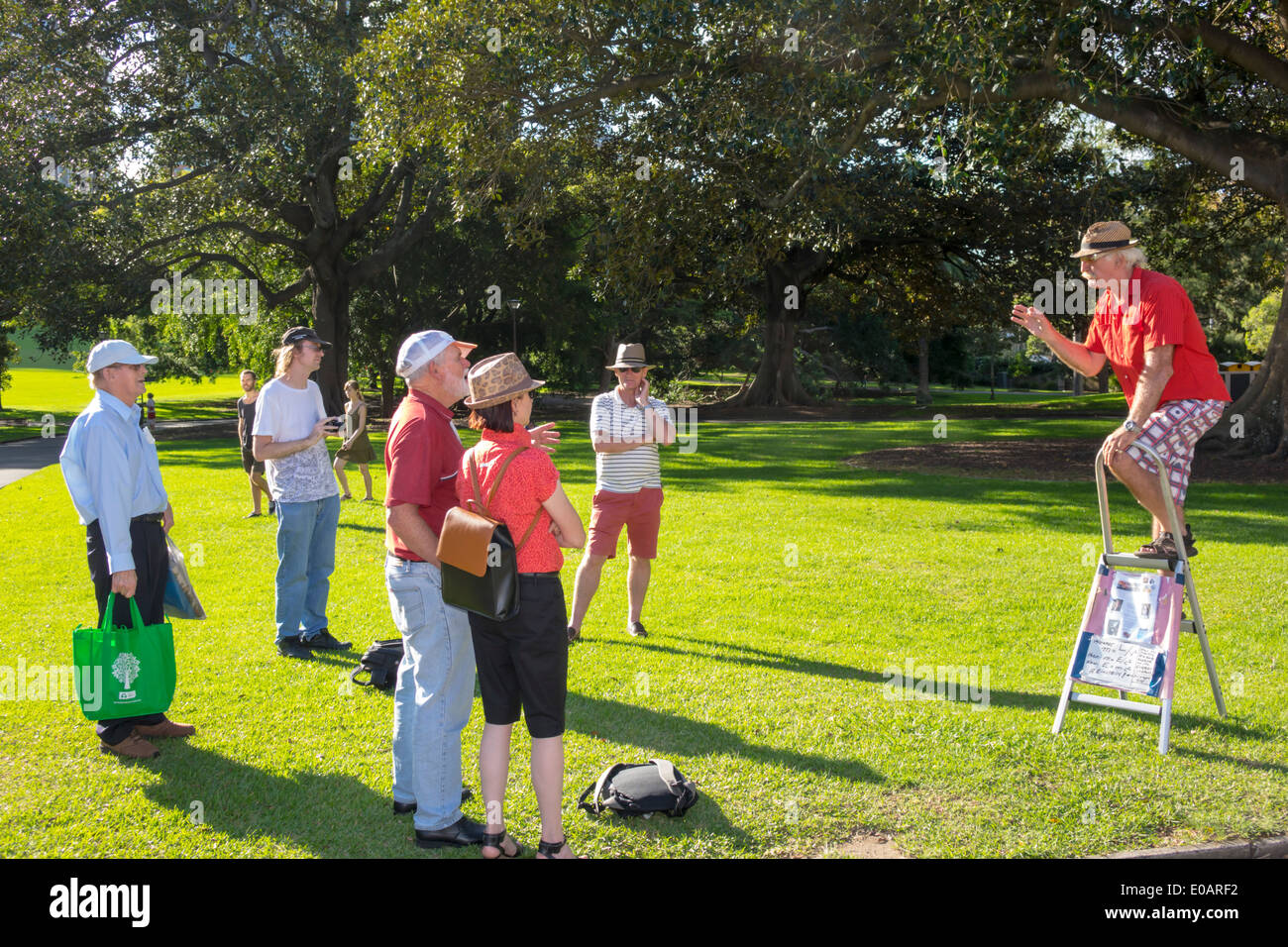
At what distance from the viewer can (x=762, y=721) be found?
19.1 feet

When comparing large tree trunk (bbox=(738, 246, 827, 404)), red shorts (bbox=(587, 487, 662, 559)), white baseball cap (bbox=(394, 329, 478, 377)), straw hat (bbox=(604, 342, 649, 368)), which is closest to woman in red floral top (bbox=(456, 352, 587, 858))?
white baseball cap (bbox=(394, 329, 478, 377))

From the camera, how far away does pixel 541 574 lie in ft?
13.2

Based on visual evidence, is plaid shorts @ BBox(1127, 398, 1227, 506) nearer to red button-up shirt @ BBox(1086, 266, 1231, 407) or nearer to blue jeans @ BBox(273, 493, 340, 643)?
red button-up shirt @ BBox(1086, 266, 1231, 407)

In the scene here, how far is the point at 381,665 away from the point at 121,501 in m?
1.97

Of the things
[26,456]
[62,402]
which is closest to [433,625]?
[26,456]

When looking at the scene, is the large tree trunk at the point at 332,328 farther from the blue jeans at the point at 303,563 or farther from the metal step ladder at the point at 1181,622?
the metal step ladder at the point at 1181,622

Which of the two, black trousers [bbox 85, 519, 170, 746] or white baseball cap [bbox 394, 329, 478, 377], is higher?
white baseball cap [bbox 394, 329, 478, 377]

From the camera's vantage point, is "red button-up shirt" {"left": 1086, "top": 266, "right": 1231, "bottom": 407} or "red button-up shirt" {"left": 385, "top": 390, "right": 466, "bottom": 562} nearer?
"red button-up shirt" {"left": 385, "top": 390, "right": 466, "bottom": 562}

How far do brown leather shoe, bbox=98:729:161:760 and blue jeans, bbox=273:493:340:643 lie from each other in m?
1.87

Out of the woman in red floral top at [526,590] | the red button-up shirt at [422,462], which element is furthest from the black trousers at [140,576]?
the woman in red floral top at [526,590]

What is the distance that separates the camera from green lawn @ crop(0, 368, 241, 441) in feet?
130

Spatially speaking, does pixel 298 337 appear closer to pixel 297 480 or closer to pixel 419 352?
pixel 297 480
